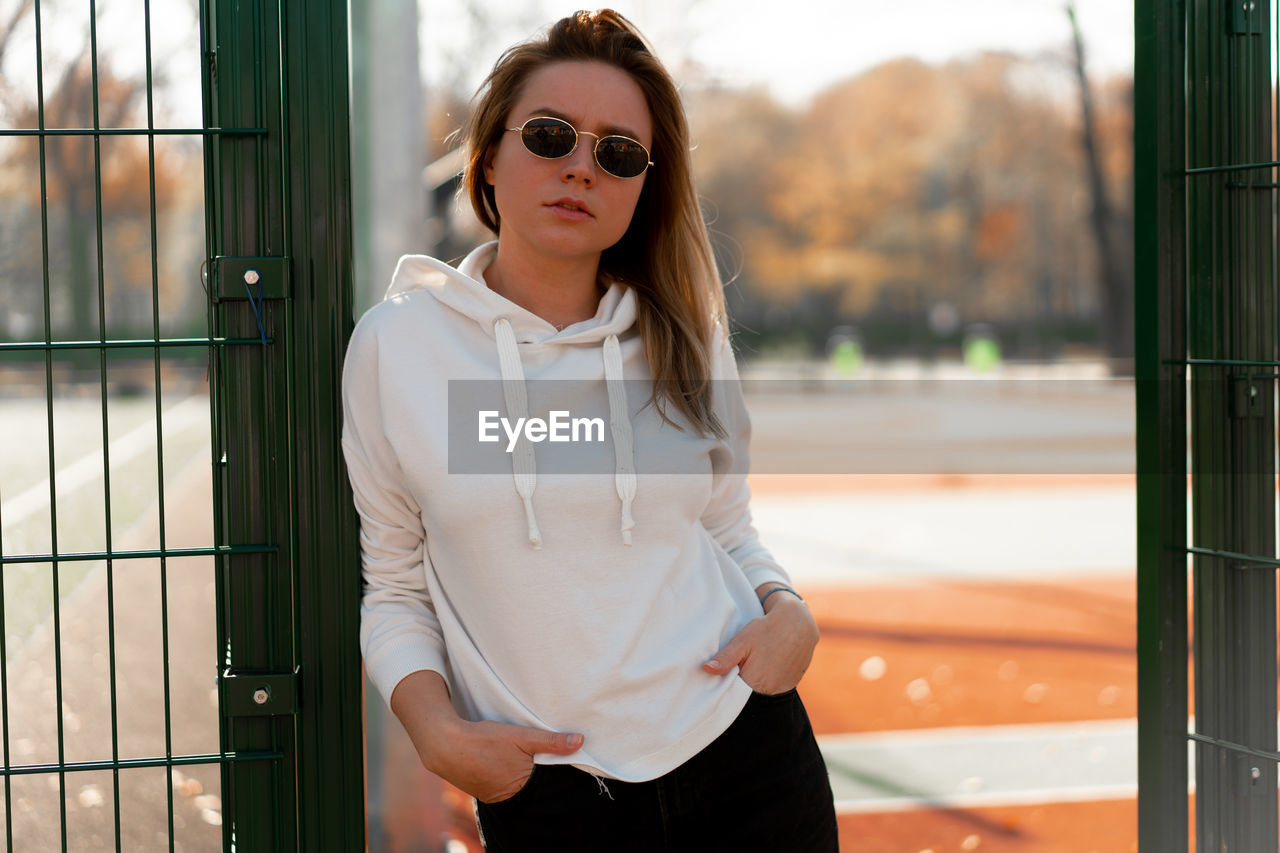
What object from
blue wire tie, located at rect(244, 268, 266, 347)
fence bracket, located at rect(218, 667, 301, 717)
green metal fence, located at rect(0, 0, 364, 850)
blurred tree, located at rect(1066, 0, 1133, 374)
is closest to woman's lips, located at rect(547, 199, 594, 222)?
green metal fence, located at rect(0, 0, 364, 850)

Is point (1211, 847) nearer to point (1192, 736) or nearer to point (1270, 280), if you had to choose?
point (1192, 736)

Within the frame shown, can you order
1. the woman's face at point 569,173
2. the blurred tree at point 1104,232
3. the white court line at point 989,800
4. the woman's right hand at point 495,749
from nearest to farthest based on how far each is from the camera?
the woman's right hand at point 495,749
the woman's face at point 569,173
the white court line at point 989,800
the blurred tree at point 1104,232

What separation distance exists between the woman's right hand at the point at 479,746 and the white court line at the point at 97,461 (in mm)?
728

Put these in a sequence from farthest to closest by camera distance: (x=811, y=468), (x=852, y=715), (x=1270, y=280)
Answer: (x=811, y=468), (x=852, y=715), (x=1270, y=280)

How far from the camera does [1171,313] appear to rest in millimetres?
2521

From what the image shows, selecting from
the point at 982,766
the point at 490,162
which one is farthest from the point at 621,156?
the point at 982,766

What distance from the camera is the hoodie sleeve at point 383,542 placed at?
1.84 meters

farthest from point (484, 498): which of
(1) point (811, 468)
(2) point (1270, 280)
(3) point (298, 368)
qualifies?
(1) point (811, 468)

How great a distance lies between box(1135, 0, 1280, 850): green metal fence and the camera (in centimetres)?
249

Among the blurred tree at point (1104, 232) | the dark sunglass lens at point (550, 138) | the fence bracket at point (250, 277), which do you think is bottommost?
the fence bracket at point (250, 277)

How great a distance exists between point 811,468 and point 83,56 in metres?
13.4

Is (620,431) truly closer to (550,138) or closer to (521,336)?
(521,336)

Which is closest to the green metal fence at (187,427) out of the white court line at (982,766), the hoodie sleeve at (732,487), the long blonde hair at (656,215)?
the long blonde hair at (656,215)

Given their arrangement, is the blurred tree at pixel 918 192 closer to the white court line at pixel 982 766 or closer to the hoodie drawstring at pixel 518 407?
the white court line at pixel 982 766
